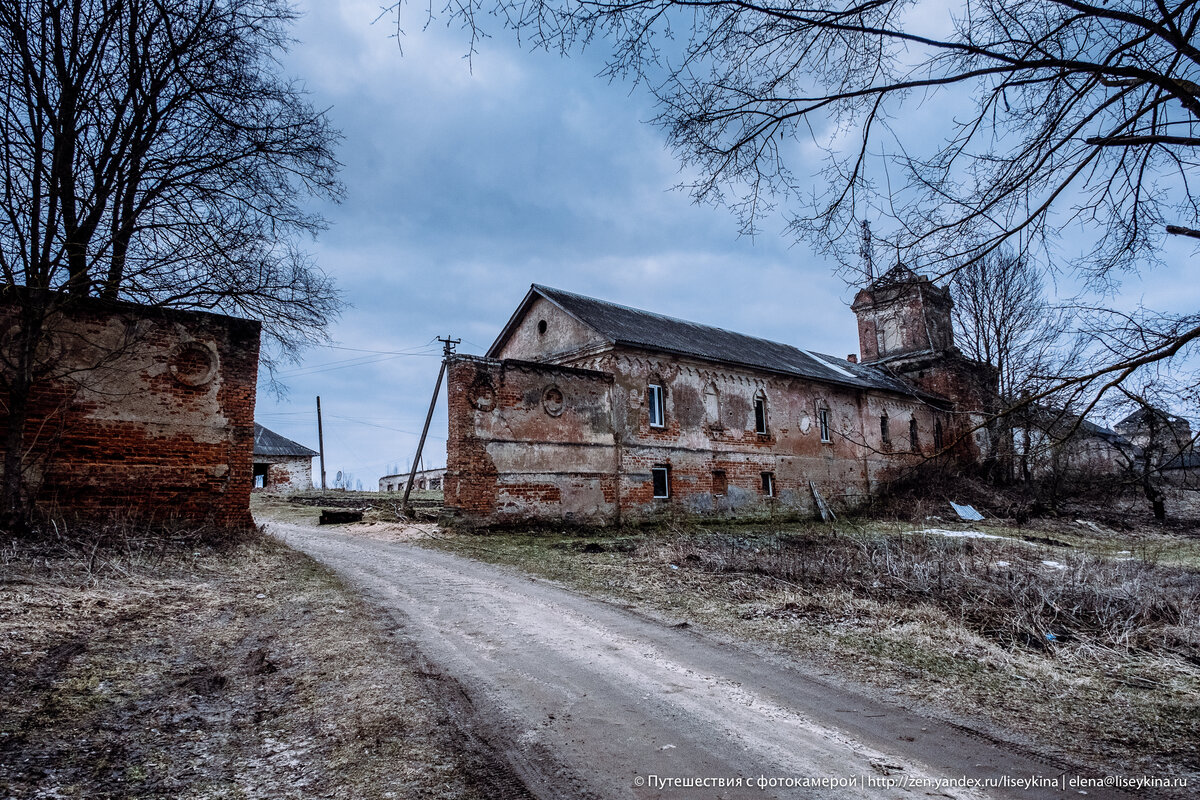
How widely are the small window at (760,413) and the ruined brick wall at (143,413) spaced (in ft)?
49.5

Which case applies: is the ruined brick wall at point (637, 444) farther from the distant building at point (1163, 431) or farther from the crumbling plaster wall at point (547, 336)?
the distant building at point (1163, 431)

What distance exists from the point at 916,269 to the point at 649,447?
13.0 metres

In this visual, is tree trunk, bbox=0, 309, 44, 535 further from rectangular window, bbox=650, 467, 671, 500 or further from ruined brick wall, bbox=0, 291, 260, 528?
rectangular window, bbox=650, 467, 671, 500

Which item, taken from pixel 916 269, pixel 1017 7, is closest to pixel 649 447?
pixel 916 269

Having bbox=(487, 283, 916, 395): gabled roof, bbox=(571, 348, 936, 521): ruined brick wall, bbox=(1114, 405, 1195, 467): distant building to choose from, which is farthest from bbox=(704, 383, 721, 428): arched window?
bbox=(1114, 405, 1195, 467): distant building

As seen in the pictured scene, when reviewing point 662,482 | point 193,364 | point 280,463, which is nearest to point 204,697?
point 193,364

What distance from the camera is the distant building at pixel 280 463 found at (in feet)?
116

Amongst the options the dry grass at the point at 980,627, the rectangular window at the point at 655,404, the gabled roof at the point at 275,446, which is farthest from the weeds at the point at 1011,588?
the gabled roof at the point at 275,446

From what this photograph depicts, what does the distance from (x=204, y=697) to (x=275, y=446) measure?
36396 mm

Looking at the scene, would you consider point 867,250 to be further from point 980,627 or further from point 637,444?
point 637,444

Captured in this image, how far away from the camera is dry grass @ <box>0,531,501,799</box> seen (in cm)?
277

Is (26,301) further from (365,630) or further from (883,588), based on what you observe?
(883,588)

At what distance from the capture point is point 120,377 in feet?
29.8

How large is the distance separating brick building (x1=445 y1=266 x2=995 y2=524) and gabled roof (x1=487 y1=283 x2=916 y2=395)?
9 cm
